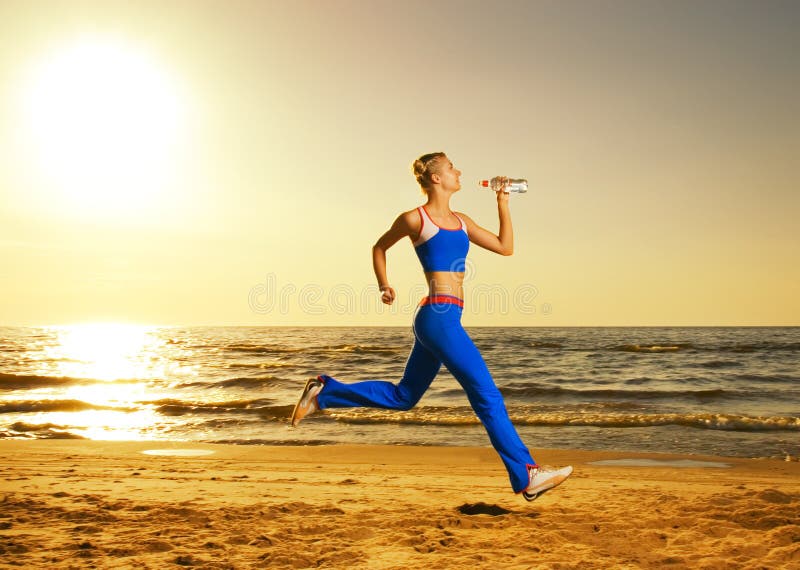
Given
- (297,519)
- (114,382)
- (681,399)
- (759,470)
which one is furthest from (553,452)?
(114,382)

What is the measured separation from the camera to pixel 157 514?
4.80 metres

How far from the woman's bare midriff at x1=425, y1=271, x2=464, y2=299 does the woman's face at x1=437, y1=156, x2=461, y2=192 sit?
1.99ft

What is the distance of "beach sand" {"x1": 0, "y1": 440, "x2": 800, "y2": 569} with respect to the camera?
372 cm

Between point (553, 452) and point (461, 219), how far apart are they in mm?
5554

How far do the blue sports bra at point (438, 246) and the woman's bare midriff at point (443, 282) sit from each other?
0.03 m

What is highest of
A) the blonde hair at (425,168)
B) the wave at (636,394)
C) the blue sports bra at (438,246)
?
the blonde hair at (425,168)

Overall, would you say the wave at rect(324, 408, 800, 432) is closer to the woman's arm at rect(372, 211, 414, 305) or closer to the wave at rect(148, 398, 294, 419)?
the wave at rect(148, 398, 294, 419)

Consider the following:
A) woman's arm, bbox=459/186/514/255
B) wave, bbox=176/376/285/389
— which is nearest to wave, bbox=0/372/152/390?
wave, bbox=176/376/285/389

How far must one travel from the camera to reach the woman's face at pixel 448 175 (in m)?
4.25

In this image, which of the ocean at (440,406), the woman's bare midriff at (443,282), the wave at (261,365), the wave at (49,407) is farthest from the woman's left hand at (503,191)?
the wave at (261,365)

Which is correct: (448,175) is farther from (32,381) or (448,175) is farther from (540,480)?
(32,381)

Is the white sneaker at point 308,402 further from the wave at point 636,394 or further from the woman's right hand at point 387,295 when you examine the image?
the wave at point 636,394

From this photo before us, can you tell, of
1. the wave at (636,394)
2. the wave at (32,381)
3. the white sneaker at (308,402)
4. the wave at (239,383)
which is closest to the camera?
the white sneaker at (308,402)

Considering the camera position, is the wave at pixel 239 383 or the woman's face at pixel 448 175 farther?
the wave at pixel 239 383
